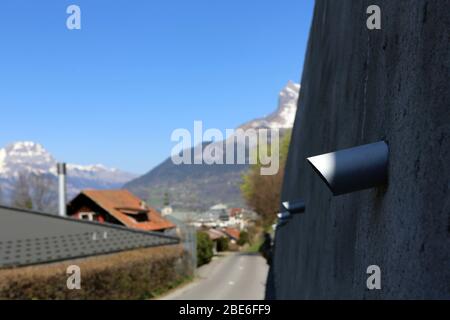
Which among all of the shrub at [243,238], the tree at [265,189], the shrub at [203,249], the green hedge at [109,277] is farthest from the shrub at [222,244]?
the green hedge at [109,277]

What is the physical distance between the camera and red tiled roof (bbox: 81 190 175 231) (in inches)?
1538

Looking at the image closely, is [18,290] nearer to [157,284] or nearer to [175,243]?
[157,284]

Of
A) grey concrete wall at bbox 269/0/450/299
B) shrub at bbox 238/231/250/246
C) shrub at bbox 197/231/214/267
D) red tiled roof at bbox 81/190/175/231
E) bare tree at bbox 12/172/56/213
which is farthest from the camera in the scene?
shrub at bbox 238/231/250/246

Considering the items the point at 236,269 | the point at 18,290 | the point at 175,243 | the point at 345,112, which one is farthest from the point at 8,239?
the point at 236,269

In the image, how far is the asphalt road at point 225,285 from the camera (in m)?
25.0

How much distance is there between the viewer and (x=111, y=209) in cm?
3916

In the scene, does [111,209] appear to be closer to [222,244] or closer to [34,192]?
[34,192]

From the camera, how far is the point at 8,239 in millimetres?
17797

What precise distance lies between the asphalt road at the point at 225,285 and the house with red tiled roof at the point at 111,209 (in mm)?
7282

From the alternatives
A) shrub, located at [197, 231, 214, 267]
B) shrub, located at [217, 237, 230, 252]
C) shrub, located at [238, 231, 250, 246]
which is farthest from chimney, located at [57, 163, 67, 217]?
shrub, located at [238, 231, 250, 246]

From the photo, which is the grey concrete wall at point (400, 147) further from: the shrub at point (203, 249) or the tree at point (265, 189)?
the tree at point (265, 189)

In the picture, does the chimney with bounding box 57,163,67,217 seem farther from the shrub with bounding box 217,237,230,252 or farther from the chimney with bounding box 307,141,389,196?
the shrub with bounding box 217,237,230,252

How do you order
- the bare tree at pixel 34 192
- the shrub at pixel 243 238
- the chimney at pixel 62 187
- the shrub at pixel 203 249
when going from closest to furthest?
the chimney at pixel 62 187, the shrub at pixel 203 249, the bare tree at pixel 34 192, the shrub at pixel 243 238

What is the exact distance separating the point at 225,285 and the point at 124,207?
48.6 ft
